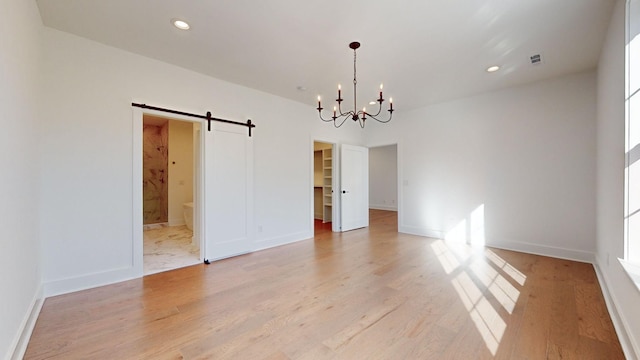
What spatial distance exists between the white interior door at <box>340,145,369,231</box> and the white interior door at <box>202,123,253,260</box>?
238 centimetres

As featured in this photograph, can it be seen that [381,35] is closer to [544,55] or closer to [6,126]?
[544,55]

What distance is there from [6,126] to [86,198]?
1496 millimetres

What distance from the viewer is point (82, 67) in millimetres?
2801

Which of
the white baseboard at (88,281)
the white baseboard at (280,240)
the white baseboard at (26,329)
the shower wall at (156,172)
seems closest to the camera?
the white baseboard at (26,329)

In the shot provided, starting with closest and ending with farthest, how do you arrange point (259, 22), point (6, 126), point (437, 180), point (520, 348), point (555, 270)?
point (6, 126), point (520, 348), point (259, 22), point (555, 270), point (437, 180)

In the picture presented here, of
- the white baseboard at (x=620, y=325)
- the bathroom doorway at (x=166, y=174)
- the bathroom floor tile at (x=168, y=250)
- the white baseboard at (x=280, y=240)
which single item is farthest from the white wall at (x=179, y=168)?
the white baseboard at (x=620, y=325)

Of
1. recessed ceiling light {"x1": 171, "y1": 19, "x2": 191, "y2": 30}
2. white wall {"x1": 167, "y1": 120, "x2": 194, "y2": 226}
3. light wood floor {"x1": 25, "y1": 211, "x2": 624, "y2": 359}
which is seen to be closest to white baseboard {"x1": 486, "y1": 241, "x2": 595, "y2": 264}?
light wood floor {"x1": 25, "y1": 211, "x2": 624, "y2": 359}

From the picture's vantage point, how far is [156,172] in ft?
21.9

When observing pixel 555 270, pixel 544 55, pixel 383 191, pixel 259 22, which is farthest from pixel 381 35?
pixel 383 191

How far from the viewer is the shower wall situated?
21.4 feet

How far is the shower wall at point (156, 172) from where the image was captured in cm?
652

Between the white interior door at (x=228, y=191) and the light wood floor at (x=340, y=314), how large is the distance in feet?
1.47

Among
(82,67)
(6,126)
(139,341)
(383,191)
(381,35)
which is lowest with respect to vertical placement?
(139,341)

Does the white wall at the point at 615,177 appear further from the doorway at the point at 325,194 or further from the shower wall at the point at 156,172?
the shower wall at the point at 156,172
